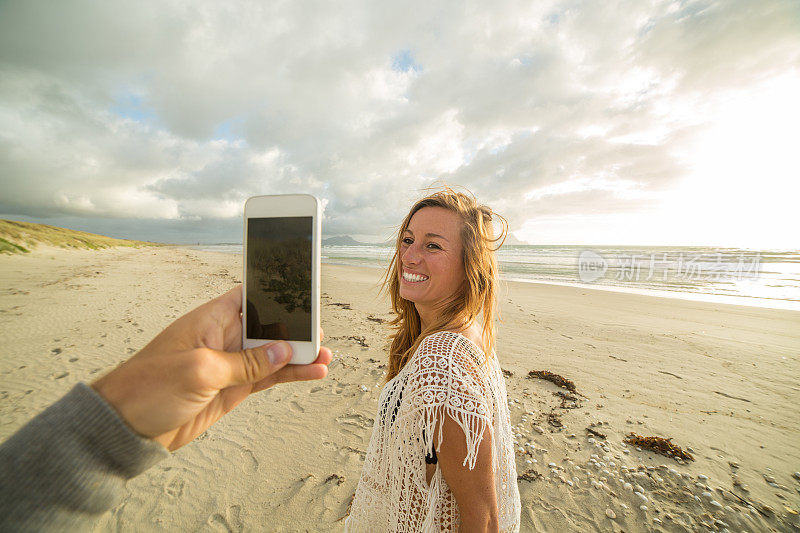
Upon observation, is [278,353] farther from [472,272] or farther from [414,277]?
[472,272]

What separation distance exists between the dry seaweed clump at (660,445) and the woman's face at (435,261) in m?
3.87

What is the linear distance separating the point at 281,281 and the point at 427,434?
112 centimetres

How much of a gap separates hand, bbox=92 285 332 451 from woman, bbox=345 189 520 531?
0.56m

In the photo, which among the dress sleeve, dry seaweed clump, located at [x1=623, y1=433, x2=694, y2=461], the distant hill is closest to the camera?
the dress sleeve

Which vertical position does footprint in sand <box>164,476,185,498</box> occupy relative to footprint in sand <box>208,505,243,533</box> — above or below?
above

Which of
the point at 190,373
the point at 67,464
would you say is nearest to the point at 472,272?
the point at 190,373

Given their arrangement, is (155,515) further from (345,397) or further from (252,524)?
(345,397)

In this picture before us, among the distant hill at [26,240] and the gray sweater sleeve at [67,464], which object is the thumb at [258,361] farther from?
the distant hill at [26,240]

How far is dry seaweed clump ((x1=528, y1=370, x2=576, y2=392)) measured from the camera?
5.30m

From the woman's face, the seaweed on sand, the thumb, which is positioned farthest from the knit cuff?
the seaweed on sand

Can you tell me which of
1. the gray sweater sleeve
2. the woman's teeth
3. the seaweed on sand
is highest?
the woman's teeth

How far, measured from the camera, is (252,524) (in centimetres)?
277

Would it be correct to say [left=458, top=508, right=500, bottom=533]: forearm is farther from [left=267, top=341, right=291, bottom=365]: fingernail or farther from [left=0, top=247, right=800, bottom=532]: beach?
[left=0, top=247, right=800, bottom=532]: beach

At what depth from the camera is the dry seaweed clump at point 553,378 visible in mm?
5305
